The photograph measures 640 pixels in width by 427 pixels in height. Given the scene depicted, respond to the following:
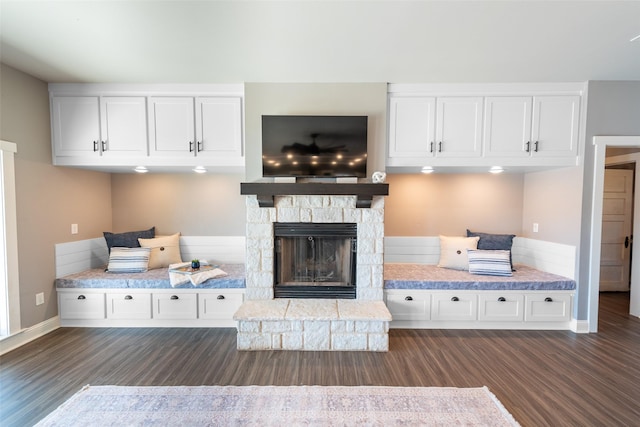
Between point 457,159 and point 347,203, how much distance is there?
1.32 meters

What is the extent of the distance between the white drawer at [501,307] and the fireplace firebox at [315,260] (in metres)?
1.44

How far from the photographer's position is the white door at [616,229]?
160 inches

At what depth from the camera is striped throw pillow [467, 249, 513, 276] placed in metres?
3.01

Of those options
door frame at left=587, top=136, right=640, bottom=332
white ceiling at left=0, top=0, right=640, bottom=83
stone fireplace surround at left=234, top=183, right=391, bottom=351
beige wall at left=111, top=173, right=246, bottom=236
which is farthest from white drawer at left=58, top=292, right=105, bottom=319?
door frame at left=587, top=136, right=640, bottom=332

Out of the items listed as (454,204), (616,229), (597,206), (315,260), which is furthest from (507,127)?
(616,229)

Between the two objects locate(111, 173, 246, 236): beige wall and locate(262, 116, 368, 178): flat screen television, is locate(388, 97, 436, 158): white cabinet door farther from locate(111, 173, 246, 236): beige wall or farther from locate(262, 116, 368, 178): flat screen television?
locate(111, 173, 246, 236): beige wall

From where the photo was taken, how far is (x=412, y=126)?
2.86 metres

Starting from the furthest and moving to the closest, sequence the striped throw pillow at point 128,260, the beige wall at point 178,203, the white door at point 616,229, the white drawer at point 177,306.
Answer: the white door at point 616,229 < the beige wall at point 178,203 < the striped throw pillow at point 128,260 < the white drawer at point 177,306

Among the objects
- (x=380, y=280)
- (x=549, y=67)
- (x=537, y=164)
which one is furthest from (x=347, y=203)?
(x=549, y=67)

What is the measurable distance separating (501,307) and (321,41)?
324 cm

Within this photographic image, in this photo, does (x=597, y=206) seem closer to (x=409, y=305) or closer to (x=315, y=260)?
(x=409, y=305)

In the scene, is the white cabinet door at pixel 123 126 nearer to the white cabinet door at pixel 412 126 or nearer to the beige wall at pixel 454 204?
the white cabinet door at pixel 412 126

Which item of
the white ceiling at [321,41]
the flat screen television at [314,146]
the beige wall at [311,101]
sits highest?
the white ceiling at [321,41]

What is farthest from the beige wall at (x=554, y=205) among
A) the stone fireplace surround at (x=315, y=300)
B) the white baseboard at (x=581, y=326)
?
the stone fireplace surround at (x=315, y=300)
